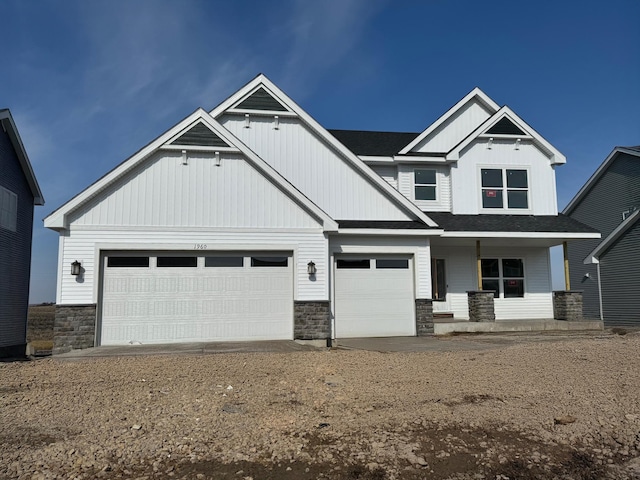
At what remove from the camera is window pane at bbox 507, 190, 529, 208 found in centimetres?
1647

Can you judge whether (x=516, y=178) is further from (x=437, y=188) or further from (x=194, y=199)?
(x=194, y=199)

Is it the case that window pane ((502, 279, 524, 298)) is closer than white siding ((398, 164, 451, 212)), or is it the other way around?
white siding ((398, 164, 451, 212))

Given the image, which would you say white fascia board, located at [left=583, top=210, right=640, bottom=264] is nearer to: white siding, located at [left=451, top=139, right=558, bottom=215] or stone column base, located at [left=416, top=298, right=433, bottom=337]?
white siding, located at [left=451, top=139, right=558, bottom=215]

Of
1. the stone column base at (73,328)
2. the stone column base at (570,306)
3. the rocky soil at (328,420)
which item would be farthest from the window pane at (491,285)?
the stone column base at (73,328)

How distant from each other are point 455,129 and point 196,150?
967cm

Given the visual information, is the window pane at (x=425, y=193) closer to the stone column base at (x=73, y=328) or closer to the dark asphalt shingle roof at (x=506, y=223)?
the dark asphalt shingle roof at (x=506, y=223)

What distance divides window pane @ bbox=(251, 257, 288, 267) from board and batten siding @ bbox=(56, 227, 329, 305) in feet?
0.91

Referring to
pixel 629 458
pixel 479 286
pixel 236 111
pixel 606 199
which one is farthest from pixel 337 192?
pixel 606 199

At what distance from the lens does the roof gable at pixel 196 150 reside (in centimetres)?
1177

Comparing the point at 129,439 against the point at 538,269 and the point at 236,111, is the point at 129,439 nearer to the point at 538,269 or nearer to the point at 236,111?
the point at 236,111

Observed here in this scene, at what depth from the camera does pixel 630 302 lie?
747 inches

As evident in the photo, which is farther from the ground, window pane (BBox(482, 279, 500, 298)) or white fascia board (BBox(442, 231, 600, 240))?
white fascia board (BBox(442, 231, 600, 240))

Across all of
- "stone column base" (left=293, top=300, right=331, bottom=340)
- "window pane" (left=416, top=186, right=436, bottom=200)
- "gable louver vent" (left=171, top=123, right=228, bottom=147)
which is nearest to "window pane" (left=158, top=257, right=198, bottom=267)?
"stone column base" (left=293, top=300, right=331, bottom=340)

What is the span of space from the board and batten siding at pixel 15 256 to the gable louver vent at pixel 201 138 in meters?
6.74
